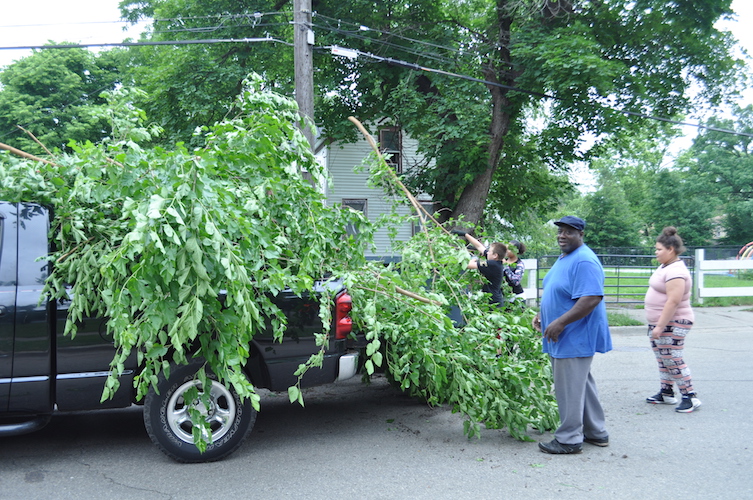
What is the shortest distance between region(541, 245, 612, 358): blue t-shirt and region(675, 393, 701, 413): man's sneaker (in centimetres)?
191

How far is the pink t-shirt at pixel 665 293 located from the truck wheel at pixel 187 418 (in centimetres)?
410

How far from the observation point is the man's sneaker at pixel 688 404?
6164mm

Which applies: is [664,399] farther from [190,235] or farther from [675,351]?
[190,235]

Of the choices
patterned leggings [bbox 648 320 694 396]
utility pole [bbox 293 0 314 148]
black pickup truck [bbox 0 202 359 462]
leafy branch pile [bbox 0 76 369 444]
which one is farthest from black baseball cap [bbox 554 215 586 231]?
utility pole [bbox 293 0 314 148]

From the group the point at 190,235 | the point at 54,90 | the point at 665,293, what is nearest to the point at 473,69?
the point at 665,293

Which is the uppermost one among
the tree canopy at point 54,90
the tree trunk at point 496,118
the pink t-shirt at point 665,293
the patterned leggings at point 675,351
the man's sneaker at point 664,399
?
the tree canopy at point 54,90

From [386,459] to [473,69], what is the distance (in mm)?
12746

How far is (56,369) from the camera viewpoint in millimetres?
4422

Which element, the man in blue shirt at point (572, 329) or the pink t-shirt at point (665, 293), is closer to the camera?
the man in blue shirt at point (572, 329)

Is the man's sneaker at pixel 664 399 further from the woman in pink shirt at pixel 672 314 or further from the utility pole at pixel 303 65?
the utility pole at pixel 303 65

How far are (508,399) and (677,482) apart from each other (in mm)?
1349

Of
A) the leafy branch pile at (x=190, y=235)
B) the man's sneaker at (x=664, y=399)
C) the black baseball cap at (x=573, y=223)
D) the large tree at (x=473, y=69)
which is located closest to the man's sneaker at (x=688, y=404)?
the man's sneaker at (x=664, y=399)

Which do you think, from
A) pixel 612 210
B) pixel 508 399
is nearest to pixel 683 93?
pixel 508 399

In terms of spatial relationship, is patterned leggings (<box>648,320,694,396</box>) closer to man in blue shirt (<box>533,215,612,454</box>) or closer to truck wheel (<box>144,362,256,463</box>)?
man in blue shirt (<box>533,215,612,454</box>)
